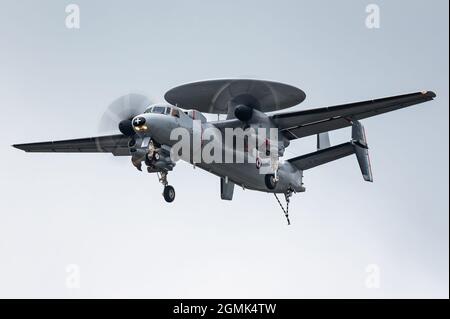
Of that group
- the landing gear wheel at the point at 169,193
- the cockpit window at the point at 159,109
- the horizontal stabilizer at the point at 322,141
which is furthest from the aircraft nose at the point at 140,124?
the horizontal stabilizer at the point at 322,141

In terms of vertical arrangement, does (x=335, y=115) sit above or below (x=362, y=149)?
above

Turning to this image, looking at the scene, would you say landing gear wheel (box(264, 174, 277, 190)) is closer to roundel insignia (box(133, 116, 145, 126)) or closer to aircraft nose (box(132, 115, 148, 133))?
aircraft nose (box(132, 115, 148, 133))

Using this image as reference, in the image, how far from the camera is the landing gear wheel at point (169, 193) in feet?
101

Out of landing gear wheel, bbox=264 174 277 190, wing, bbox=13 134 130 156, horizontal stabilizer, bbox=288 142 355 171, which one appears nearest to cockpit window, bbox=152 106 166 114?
wing, bbox=13 134 130 156

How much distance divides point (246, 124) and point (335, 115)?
384 cm

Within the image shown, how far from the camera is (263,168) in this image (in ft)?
113

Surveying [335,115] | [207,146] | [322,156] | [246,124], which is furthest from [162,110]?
[322,156]

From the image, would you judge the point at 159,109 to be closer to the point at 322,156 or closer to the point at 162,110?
the point at 162,110

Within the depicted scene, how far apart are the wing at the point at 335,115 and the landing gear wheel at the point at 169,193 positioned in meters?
5.63

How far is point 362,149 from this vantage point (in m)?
33.8

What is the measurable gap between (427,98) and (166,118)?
1049cm

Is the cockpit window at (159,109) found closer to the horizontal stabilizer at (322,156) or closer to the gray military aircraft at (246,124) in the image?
the gray military aircraft at (246,124)
